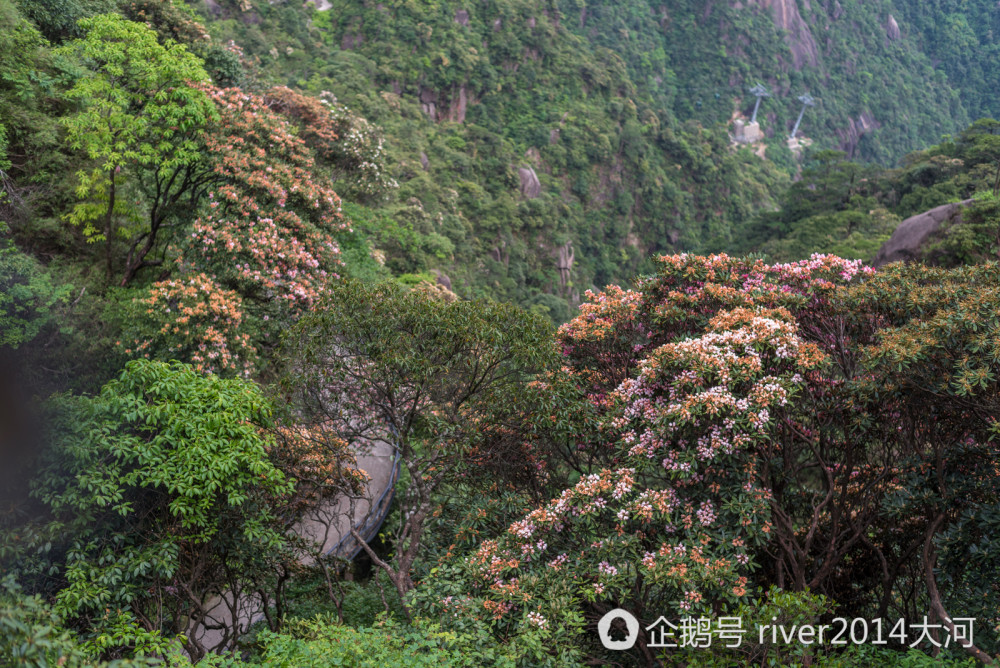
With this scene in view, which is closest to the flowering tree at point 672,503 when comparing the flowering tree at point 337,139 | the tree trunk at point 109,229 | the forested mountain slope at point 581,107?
the tree trunk at point 109,229

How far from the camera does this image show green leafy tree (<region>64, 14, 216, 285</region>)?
42.7 feet

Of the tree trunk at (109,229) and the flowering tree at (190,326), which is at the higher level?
the tree trunk at (109,229)

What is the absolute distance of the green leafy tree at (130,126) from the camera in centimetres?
1301

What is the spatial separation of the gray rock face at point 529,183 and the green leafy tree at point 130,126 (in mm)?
38446

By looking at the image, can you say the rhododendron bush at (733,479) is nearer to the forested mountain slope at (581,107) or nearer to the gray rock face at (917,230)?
the gray rock face at (917,230)

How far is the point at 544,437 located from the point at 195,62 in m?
10.7

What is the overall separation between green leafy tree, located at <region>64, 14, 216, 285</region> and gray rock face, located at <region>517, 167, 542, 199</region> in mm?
38446

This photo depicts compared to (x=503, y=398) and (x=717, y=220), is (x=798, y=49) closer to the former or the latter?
(x=717, y=220)

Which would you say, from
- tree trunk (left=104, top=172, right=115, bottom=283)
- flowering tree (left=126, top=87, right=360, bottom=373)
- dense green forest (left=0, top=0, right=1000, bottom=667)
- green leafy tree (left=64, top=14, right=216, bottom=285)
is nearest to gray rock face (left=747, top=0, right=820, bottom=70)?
dense green forest (left=0, top=0, right=1000, bottom=667)

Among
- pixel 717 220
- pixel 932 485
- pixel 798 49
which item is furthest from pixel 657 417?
pixel 798 49

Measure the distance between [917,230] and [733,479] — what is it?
62.9 ft

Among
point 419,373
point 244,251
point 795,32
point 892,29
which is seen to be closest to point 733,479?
point 419,373

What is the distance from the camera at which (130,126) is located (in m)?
13.0

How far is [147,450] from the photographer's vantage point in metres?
7.73
